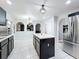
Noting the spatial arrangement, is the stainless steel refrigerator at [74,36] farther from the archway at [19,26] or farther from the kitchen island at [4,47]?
the archway at [19,26]

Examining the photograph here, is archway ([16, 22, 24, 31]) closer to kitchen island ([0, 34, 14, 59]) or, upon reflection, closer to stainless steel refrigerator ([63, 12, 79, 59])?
kitchen island ([0, 34, 14, 59])

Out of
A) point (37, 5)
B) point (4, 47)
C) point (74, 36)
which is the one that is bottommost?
point (4, 47)

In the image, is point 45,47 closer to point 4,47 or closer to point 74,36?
point 74,36

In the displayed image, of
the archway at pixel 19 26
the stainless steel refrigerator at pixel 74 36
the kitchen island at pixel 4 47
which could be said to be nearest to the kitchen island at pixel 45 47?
the stainless steel refrigerator at pixel 74 36

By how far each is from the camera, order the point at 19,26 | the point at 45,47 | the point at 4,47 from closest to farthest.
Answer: the point at 4,47, the point at 45,47, the point at 19,26

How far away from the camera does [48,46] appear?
368 cm

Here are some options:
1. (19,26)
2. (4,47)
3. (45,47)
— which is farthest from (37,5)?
(19,26)

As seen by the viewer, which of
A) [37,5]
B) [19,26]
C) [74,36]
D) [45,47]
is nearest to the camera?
[45,47]

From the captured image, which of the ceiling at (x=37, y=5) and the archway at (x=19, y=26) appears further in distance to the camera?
the archway at (x=19, y=26)

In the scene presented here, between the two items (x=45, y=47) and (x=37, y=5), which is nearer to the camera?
(x=45, y=47)

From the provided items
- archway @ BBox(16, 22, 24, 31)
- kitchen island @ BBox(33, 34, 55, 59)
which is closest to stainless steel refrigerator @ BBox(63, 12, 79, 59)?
kitchen island @ BBox(33, 34, 55, 59)

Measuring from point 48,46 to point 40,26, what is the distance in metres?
8.36

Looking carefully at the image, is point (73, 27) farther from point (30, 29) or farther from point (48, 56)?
point (30, 29)

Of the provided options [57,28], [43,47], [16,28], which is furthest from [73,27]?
[16,28]
